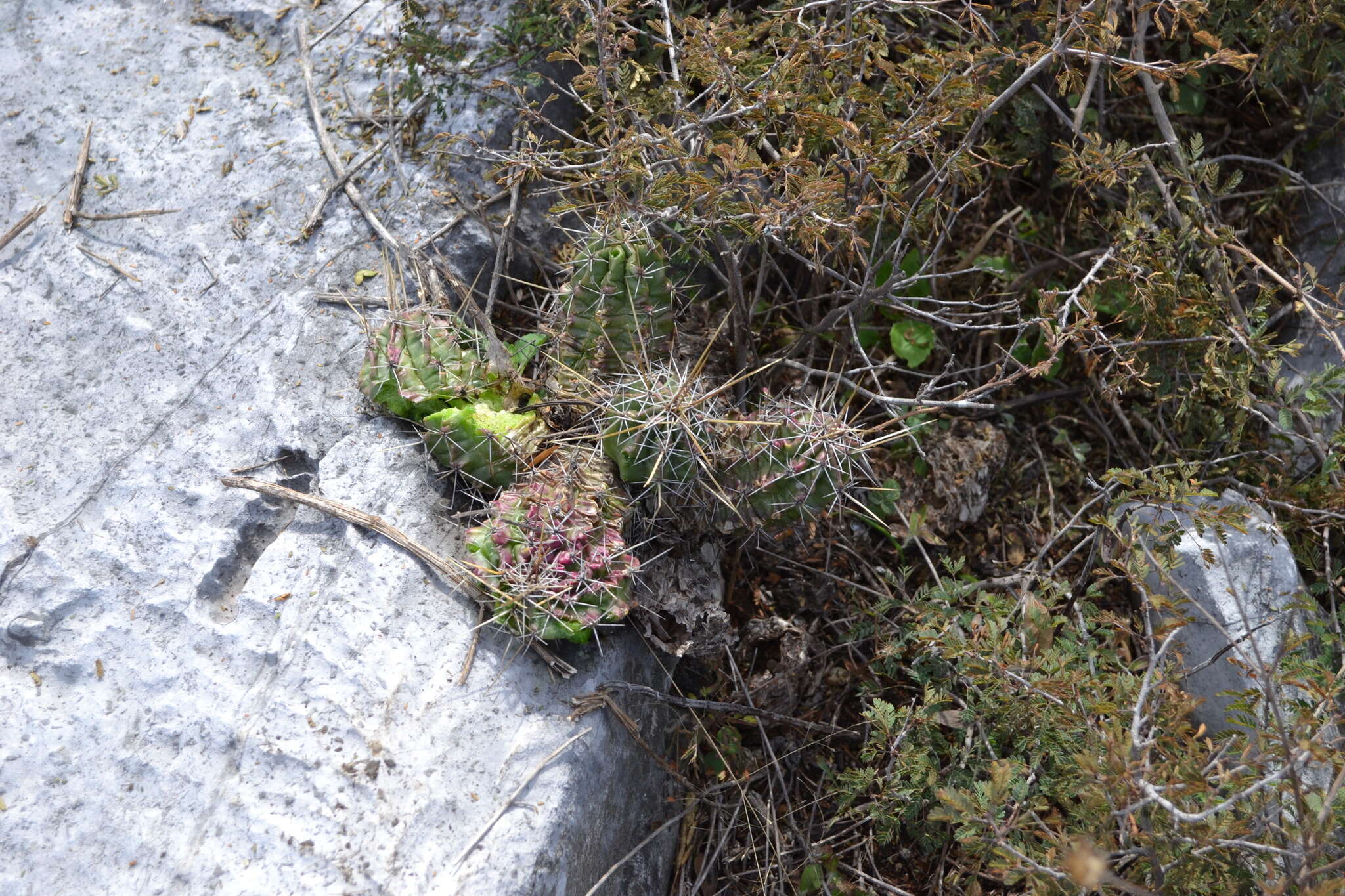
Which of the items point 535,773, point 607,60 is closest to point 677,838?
point 535,773

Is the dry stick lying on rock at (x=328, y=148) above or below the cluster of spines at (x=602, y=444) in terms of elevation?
above

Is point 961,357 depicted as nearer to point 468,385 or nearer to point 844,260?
point 844,260

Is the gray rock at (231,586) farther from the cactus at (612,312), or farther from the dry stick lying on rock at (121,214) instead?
the cactus at (612,312)

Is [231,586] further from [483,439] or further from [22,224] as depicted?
[22,224]

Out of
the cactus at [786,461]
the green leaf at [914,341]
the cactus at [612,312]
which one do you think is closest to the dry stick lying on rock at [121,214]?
the cactus at [612,312]

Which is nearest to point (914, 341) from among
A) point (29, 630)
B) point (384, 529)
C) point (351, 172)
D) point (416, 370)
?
point (416, 370)

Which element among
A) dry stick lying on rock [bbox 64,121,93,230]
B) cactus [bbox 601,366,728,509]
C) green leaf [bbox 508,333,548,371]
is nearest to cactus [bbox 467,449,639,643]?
cactus [bbox 601,366,728,509]
